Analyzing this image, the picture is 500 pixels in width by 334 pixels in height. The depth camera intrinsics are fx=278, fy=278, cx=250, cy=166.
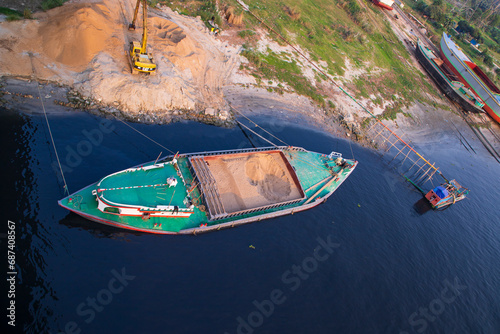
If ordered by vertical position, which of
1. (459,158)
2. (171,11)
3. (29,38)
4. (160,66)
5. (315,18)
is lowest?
(29,38)

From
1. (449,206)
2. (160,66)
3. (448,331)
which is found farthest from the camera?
(449,206)

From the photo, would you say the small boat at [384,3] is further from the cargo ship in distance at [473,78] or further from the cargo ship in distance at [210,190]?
the cargo ship in distance at [210,190]

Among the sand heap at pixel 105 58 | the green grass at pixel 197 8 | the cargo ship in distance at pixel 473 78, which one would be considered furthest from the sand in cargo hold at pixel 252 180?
the cargo ship in distance at pixel 473 78

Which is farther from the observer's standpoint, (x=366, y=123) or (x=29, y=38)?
(x=366, y=123)

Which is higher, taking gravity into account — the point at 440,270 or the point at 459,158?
the point at 459,158

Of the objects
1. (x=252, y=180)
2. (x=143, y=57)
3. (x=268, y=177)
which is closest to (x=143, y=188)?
(x=252, y=180)

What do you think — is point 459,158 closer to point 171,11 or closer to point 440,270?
point 440,270

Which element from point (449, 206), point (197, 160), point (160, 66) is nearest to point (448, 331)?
point (449, 206)

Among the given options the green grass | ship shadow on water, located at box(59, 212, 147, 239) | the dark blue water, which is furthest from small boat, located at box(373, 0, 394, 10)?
ship shadow on water, located at box(59, 212, 147, 239)
